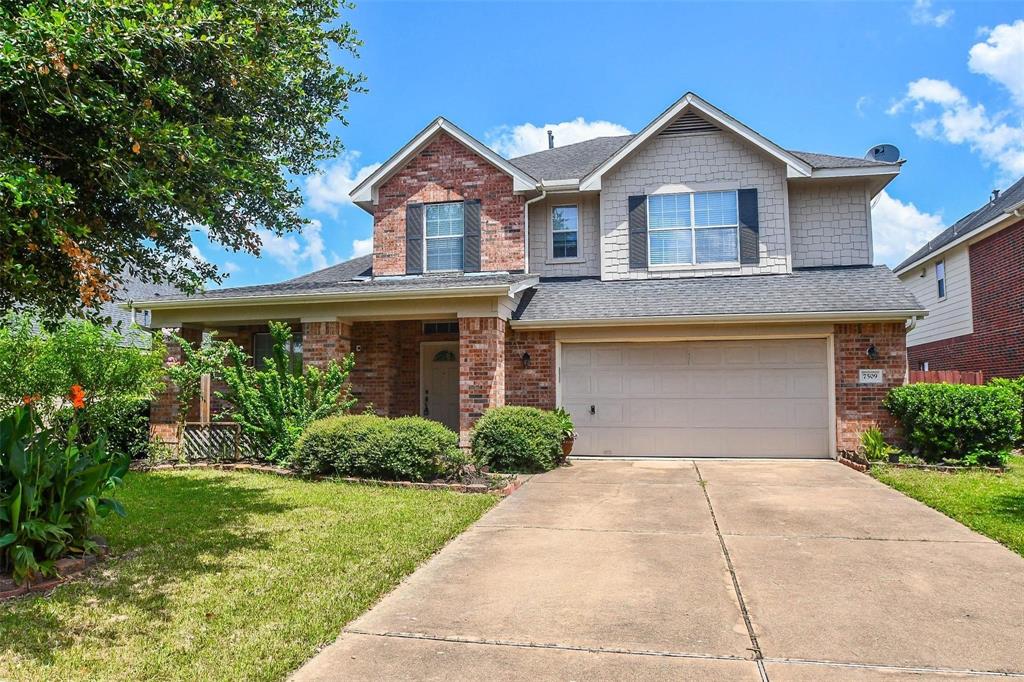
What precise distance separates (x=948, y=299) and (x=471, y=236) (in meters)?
14.4

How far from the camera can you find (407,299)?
38.1 feet

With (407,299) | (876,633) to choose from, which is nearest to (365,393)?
(407,299)

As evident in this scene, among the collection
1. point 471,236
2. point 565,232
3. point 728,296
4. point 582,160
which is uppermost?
point 582,160

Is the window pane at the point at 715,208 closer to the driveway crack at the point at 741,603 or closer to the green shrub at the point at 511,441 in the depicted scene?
the green shrub at the point at 511,441

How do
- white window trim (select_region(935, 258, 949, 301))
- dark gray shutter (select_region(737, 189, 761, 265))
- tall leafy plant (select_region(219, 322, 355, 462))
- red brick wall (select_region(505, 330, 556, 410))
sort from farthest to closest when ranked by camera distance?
white window trim (select_region(935, 258, 949, 301)), dark gray shutter (select_region(737, 189, 761, 265)), red brick wall (select_region(505, 330, 556, 410)), tall leafy plant (select_region(219, 322, 355, 462))

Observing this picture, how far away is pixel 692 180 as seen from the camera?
1373 centimetres

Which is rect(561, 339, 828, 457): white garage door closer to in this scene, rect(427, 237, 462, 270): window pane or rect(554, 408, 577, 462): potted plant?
rect(554, 408, 577, 462): potted plant

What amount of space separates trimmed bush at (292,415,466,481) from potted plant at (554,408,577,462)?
7.17 feet

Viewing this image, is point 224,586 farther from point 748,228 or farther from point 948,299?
point 948,299

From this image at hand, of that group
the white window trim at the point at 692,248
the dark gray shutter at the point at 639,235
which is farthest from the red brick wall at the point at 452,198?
the white window trim at the point at 692,248

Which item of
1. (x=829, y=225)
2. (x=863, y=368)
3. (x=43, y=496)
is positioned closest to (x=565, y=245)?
(x=829, y=225)

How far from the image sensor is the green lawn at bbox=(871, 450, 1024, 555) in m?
6.62

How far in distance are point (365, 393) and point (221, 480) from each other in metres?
4.33

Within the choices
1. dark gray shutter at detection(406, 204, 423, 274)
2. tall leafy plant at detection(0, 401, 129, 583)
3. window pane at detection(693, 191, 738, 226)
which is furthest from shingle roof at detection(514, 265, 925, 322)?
tall leafy plant at detection(0, 401, 129, 583)
